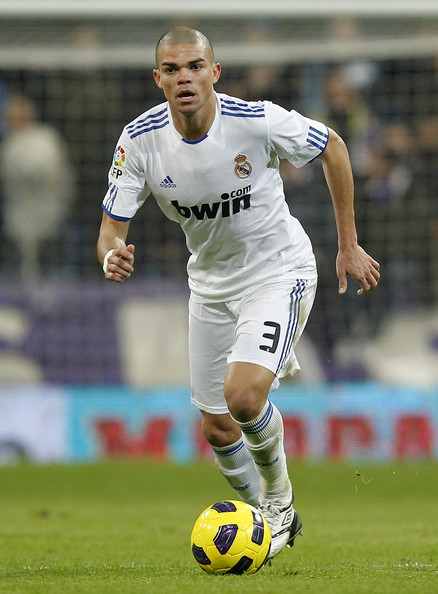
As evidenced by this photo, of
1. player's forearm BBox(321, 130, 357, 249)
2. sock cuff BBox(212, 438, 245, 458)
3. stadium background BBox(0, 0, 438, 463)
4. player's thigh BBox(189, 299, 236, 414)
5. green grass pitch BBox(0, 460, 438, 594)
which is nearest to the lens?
green grass pitch BBox(0, 460, 438, 594)

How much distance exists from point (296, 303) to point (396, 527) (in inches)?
104

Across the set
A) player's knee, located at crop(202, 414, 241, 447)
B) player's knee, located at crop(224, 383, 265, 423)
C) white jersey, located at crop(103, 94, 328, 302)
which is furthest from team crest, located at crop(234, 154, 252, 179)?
player's knee, located at crop(202, 414, 241, 447)

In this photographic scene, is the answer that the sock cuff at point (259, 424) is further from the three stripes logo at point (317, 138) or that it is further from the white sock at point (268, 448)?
the three stripes logo at point (317, 138)

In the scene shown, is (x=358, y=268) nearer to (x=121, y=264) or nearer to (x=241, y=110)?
(x=241, y=110)

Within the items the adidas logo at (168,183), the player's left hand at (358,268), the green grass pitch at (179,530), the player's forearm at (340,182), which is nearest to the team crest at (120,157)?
the adidas logo at (168,183)

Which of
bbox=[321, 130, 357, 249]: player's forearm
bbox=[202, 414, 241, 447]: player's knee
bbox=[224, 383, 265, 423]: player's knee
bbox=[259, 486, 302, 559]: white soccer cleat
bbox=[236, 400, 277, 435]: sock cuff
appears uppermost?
bbox=[321, 130, 357, 249]: player's forearm

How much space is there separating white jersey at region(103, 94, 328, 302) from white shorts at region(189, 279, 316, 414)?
0.35 ft

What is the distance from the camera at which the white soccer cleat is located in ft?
19.2

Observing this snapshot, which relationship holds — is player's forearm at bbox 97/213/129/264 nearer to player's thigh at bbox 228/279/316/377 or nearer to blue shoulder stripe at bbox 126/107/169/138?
blue shoulder stripe at bbox 126/107/169/138

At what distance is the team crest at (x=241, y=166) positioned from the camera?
5789mm

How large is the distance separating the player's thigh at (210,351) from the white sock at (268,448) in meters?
0.47

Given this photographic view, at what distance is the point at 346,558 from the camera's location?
5988mm

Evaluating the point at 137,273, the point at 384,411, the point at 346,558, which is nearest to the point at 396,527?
the point at 346,558

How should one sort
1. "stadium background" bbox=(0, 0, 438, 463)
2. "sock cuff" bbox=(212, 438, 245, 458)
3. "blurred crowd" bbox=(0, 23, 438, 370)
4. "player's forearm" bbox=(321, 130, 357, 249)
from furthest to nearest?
"blurred crowd" bbox=(0, 23, 438, 370) → "stadium background" bbox=(0, 0, 438, 463) → "sock cuff" bbox=(212, 438, 245, 458) → "player's forearm" bbox=(321, 130, 357, 249)
